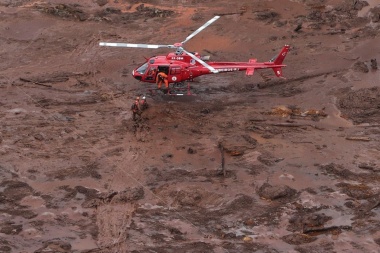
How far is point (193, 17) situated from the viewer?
25578 millimetres

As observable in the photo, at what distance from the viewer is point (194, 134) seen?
727 inches

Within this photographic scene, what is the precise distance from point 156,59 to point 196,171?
5.09m

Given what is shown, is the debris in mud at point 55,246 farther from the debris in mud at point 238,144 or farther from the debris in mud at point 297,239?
the debris in mud at point 238,144

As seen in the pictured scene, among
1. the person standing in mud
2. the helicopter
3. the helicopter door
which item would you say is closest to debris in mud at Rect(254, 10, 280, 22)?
the person standing in mud

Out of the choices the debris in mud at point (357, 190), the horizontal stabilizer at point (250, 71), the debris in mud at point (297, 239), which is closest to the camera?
the debris in mud at point (297, 239)

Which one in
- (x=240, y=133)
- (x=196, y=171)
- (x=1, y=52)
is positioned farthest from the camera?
(x=1, y=52)

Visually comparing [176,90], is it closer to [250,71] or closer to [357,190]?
[250,71]

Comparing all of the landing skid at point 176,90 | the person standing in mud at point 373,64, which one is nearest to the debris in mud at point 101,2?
the landing skid at point 176,90

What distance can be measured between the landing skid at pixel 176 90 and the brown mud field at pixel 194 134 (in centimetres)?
28

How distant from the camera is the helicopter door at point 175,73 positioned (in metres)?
19.6

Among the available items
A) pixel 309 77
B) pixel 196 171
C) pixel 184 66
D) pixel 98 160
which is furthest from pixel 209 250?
pixel 309 77

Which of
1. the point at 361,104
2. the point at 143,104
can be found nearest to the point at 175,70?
the point at 143,104

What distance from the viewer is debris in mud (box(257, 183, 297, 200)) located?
614 inches

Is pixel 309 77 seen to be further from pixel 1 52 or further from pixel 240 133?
pixel 1 52
